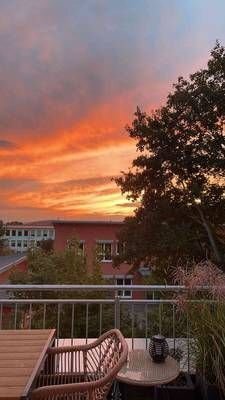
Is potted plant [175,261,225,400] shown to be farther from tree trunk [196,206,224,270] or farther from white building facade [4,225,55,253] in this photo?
white building facade [4,225,55,253]

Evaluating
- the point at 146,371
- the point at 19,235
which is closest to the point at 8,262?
the point at 146,371

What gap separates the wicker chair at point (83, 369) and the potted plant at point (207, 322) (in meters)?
0.96

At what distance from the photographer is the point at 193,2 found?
8.28 meters

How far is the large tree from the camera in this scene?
19720mm

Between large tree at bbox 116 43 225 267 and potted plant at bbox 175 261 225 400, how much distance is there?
15.5 meters

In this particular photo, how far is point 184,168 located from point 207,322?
1694 centimetres

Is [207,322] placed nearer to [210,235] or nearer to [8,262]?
[210,235]

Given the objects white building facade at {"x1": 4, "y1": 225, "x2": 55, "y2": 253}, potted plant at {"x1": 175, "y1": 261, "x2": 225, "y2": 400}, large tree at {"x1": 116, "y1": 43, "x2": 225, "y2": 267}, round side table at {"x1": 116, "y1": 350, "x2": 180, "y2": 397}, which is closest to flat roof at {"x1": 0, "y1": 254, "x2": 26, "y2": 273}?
large tree at {"x1": 116, "y1": 43, "x2": 225, "y2": 267}

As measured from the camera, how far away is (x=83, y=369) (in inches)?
125

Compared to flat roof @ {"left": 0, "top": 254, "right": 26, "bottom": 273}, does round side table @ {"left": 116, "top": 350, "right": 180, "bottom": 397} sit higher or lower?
lower

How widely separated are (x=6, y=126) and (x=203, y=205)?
37.6 ft

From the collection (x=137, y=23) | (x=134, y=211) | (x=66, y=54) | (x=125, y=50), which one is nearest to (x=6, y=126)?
(x=66, y=54)

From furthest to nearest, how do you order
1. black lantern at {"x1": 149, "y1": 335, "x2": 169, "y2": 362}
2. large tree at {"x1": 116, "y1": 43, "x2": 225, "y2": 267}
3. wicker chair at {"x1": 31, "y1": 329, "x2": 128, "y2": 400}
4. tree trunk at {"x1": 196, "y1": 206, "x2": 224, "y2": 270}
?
large tree at {"x1": 116, "y1": 43, "x2": 225, "y2": 267}
tree trunk at {"x1": 196, "y1": 206, "x2": 224, "y2": 270}
black lantern at {"x1": 149, "y1": 335, "x2": 169, "y2": 362}
wicker chair at {"x1": 31, "y1": 329, "x2": 128, "y2": 400}

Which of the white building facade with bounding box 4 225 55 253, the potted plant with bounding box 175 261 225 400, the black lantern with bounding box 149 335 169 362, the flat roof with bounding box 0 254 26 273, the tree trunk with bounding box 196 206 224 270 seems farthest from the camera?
the white building facade with bounding box 4 225 55 253
